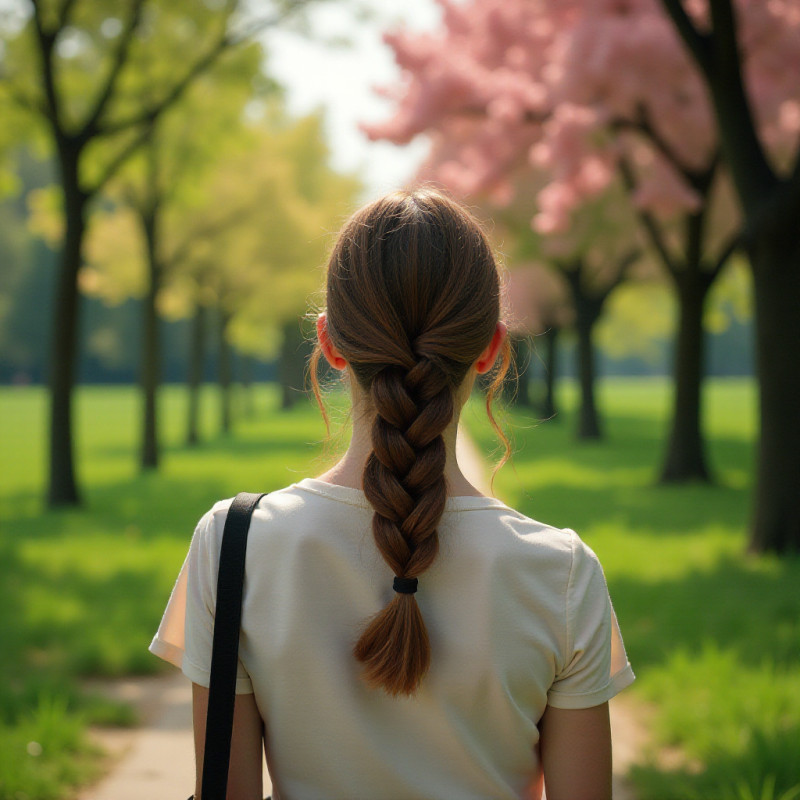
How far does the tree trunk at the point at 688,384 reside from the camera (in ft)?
40.8

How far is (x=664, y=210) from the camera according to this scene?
1137 cm

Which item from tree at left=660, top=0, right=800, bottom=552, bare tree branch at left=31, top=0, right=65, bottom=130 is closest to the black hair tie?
tree at left=660, top=0, right=800, bottom=552

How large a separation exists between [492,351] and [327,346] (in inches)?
11.4

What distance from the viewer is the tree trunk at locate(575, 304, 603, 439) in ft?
67.0

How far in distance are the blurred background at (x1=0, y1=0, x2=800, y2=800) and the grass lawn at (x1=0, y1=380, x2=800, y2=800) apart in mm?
24

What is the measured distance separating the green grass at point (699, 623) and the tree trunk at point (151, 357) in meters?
5.83

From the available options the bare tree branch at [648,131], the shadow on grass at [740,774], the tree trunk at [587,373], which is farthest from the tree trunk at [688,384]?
the shadow on grass at [740,774]

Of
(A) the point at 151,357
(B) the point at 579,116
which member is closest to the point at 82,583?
(B) the point at 579,116

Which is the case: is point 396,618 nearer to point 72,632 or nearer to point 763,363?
point 72,632

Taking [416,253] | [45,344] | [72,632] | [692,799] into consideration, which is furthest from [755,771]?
[45,344]

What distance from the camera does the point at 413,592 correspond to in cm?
138

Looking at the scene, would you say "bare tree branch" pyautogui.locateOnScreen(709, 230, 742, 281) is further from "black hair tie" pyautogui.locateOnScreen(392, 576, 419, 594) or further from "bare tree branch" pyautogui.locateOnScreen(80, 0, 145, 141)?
"black hair tie" pyautogui.locateOnScreen(392, 576, 419, 594)

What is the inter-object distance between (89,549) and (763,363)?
5.84 meters

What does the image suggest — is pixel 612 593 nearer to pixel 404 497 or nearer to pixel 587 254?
pixel 404 497
